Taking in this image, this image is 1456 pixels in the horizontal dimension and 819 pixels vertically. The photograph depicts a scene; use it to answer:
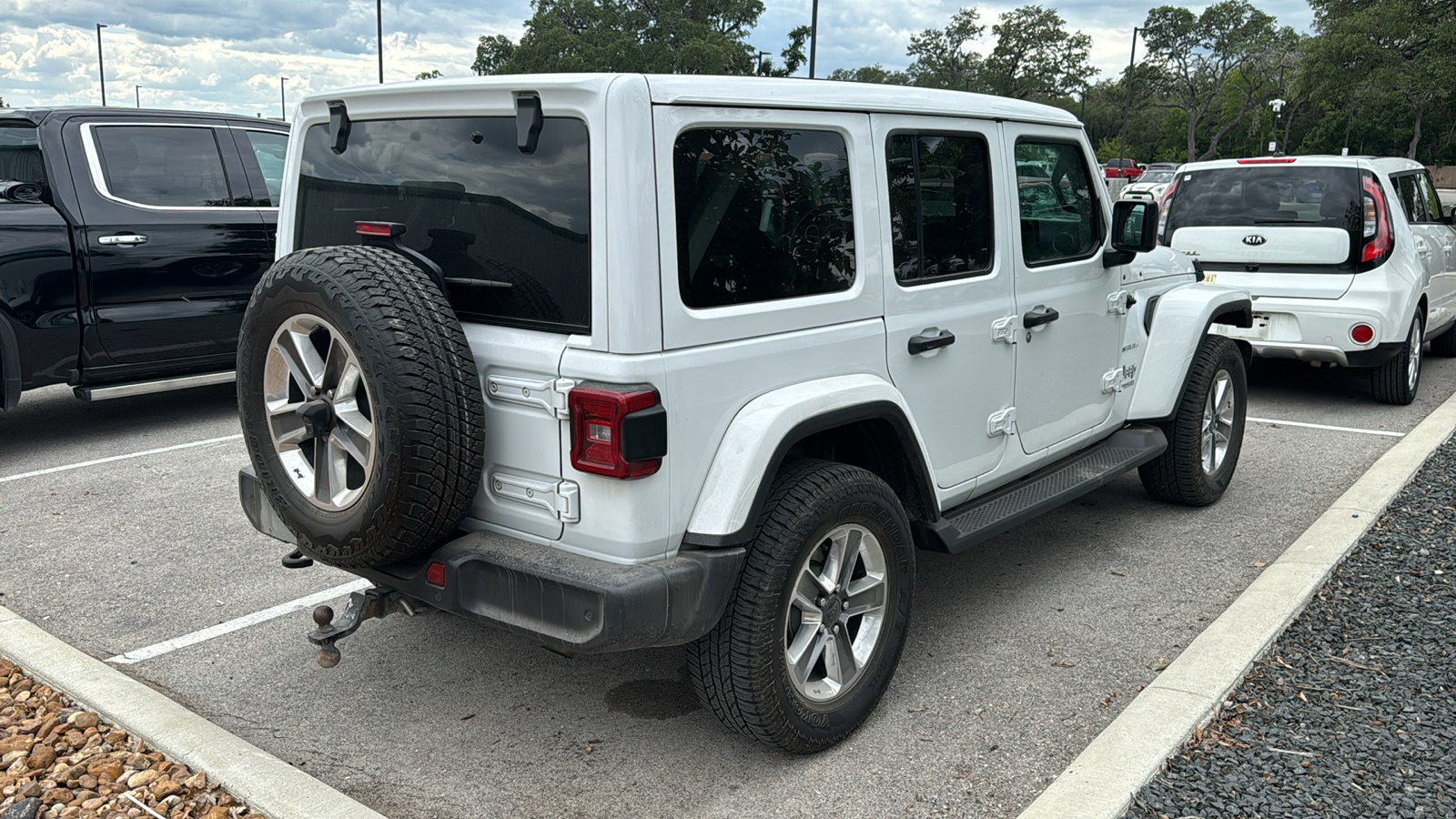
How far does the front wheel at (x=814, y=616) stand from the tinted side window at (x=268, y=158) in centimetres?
574

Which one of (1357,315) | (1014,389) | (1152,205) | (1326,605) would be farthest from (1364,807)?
(1357,315)

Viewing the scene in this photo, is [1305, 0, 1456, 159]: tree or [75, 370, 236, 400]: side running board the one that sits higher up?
[1305, 0, 1456, 159]: tree

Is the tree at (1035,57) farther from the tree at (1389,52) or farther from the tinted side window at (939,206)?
the tinted side window at (939,206)

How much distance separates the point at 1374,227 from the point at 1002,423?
5.21 m

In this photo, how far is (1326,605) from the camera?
4191 millimetres

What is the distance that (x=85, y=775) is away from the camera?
Result: 120 inches

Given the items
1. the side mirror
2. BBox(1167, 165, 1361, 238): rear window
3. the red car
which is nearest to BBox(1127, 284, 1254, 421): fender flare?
the side mirror

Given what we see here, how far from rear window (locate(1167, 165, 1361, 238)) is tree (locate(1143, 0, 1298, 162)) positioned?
72.3 m

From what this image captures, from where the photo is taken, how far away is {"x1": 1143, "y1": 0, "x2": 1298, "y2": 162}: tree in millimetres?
72875

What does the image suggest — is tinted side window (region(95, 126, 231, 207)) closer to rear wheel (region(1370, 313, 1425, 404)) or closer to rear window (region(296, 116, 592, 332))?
rear window (region(296, 116, 592, 332))

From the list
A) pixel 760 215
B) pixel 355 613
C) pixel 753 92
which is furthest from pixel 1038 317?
pixel 355 613

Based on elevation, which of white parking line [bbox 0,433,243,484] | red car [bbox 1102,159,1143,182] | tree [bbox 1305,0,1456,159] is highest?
tree [bbox 1305,0,1456,159]

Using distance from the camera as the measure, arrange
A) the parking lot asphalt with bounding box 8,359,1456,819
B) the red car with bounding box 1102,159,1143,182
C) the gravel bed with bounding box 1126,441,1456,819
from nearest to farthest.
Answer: the gravel bed with bounding box 1126,441,1456,819 < the parking lot asphalt with bounding box 8,359,1456,819 < the red car with bounding box 1102,159,1143,182

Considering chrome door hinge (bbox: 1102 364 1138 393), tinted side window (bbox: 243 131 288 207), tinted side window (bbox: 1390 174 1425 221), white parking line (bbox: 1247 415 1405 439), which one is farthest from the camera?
tinted side window (bbox: 1390 174 1425 221)
